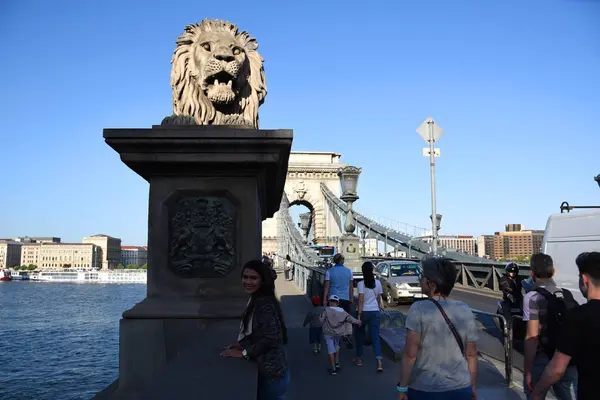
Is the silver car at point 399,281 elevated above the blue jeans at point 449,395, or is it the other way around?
the blue jeans at point 449,395

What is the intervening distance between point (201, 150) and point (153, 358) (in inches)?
58.5

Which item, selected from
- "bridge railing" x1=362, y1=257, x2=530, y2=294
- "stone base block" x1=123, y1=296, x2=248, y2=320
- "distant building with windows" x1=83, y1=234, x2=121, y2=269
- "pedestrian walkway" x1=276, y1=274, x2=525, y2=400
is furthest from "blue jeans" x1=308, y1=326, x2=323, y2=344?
"distant building with windows" x1=83, y1=234, x2=121, y2=269

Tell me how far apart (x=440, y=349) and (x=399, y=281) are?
1109 cm

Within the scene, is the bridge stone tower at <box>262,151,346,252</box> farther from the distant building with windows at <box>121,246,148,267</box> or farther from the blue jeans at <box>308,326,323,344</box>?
the distant building with windows at <box>121,246,148,267</box>

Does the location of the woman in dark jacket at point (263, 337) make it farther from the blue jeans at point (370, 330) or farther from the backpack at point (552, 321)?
the blue jeans at point (370, 330)

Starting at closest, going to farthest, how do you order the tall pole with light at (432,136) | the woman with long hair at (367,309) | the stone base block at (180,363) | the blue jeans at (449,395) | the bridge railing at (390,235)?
the stone base block at (180,363)
the blue jeans at (449,395)
the woman with long hair at (367,309)
the tall pole with light at (432,136)
the bridge railing at (390,235)

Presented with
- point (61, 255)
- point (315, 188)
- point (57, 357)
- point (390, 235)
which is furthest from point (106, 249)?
point (57, 357)

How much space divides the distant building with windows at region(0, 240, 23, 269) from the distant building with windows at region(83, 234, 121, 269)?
17.2m

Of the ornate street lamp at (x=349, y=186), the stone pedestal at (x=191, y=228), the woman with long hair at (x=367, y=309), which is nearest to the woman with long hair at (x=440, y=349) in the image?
the stone pedestal at (x=191, y=228)

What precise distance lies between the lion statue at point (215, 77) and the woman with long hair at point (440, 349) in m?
2.06

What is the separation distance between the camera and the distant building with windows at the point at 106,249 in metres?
136

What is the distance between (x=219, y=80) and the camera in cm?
392

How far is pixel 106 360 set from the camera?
43.7 feet

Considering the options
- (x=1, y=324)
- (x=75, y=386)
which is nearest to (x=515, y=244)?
(x=1, y=324)
